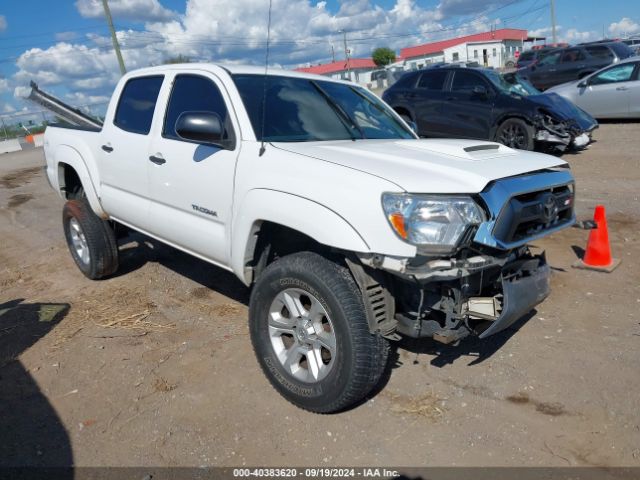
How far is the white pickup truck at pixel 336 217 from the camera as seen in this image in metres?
2.61

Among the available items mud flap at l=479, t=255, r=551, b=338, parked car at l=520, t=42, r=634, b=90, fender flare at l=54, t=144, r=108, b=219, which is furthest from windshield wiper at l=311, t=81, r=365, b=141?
parked car at l=520, t=42, r=634, b=90

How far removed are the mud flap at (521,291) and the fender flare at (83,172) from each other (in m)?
3.86

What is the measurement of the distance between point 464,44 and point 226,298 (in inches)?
3132

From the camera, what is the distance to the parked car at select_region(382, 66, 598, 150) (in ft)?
31.6

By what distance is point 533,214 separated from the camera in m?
2.84

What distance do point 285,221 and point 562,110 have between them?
338 inches

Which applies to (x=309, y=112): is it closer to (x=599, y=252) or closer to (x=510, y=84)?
(x=599, y=252)

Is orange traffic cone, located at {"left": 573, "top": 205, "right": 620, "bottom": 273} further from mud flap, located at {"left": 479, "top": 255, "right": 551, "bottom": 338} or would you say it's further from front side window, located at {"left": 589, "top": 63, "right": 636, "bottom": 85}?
front side window, located at {"left": 589, "top": 63, "right": 636, "bottom": 85}

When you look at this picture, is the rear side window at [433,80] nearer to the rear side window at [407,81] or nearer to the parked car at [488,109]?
the parked car at [488,109]

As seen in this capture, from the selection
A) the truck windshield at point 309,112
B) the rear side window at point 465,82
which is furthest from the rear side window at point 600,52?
the truck windshield at point 309,112

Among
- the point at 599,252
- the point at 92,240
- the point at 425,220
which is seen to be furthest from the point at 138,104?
the point at 599,252

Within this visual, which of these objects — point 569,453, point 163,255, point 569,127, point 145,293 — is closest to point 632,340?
point 569,453

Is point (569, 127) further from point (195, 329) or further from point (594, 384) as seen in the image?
point (195, 329)

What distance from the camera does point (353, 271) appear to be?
110 inches
